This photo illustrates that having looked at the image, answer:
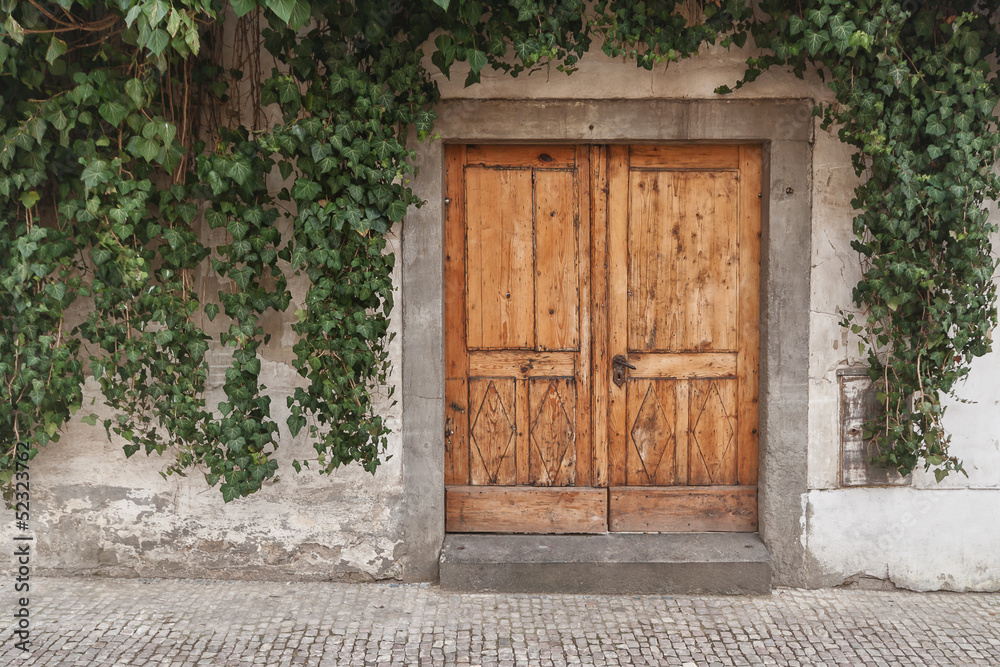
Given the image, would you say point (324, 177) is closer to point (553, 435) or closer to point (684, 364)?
point (553, 435)

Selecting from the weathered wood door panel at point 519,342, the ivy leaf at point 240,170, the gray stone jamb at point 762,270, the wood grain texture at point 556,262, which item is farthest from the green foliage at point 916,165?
the ivy leaf at point 240,170

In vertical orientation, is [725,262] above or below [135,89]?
below

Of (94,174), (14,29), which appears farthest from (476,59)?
(14,29)

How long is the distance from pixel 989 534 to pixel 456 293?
3071 mm

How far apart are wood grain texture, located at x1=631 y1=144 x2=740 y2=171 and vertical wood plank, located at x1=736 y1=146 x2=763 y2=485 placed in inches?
2.9

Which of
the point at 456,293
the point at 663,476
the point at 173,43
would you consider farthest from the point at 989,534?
the point at 173,43

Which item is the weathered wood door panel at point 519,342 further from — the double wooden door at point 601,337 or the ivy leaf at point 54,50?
the ivy leaf at point 54,50

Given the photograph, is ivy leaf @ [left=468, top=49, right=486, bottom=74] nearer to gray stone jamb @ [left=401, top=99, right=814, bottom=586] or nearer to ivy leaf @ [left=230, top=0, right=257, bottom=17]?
gray stone jamb @ [left=401, top=99, right=814, bottom=586]

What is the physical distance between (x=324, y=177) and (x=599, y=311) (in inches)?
63.5

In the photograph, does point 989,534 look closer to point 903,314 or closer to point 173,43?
point 903,314

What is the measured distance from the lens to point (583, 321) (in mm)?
4148

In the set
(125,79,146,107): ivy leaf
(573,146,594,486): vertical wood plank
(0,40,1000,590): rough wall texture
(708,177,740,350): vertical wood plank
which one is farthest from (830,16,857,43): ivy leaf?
(125,79,146,107): ivy leaf

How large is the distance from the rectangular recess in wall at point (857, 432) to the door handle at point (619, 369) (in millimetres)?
1106

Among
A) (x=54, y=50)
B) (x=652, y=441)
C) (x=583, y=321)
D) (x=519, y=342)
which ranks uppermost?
(x=54, y=50)
